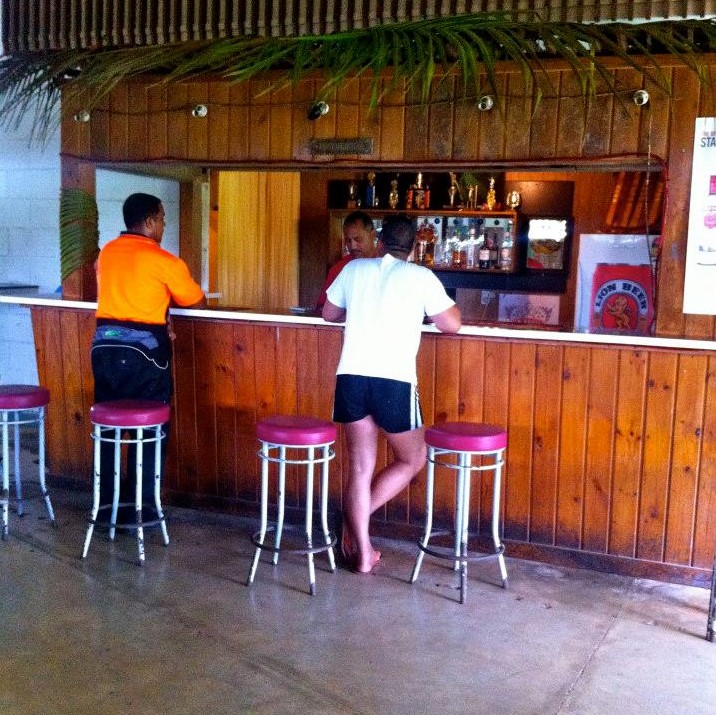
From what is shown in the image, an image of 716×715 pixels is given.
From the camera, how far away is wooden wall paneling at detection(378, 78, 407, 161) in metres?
4.78

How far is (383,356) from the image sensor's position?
417cm

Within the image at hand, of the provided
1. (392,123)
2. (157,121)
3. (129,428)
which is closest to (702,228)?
(392,123)

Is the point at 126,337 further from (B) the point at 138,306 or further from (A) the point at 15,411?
(A) the point at 15,411

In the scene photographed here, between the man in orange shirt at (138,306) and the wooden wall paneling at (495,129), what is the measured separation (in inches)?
65.1

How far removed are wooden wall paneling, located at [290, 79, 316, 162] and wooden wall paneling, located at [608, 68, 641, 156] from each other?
1.58 meters

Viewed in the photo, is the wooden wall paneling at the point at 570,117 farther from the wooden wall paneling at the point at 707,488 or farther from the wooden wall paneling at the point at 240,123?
the wooden wall paneling at the point at 240,123

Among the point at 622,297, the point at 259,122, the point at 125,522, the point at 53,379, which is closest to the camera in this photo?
the point at 125,522

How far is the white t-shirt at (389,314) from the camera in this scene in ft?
13.6

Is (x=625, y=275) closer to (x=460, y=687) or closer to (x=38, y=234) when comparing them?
(x=460, y=687)

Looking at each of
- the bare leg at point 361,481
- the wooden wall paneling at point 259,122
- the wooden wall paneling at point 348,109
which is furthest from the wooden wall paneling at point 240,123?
the bare leg at point 361,481

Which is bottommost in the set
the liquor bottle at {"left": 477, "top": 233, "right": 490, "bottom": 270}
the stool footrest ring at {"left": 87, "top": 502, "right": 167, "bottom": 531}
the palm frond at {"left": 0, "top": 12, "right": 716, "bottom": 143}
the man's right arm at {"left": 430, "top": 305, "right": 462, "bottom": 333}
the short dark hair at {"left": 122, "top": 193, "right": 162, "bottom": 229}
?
the stool footrest ring at {"left": 87, "top": 502, "right": 167, "bottom": 531}

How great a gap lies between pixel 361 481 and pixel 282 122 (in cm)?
204

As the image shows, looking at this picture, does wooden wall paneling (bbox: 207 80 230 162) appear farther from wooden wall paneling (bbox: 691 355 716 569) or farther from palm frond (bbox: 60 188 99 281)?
wooden wall paneling (bbox: 691 355 716 569)

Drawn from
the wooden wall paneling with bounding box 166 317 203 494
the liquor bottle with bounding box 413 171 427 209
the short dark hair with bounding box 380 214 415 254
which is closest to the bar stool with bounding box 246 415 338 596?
the short dark hair with bounding box 380 214 415 254
